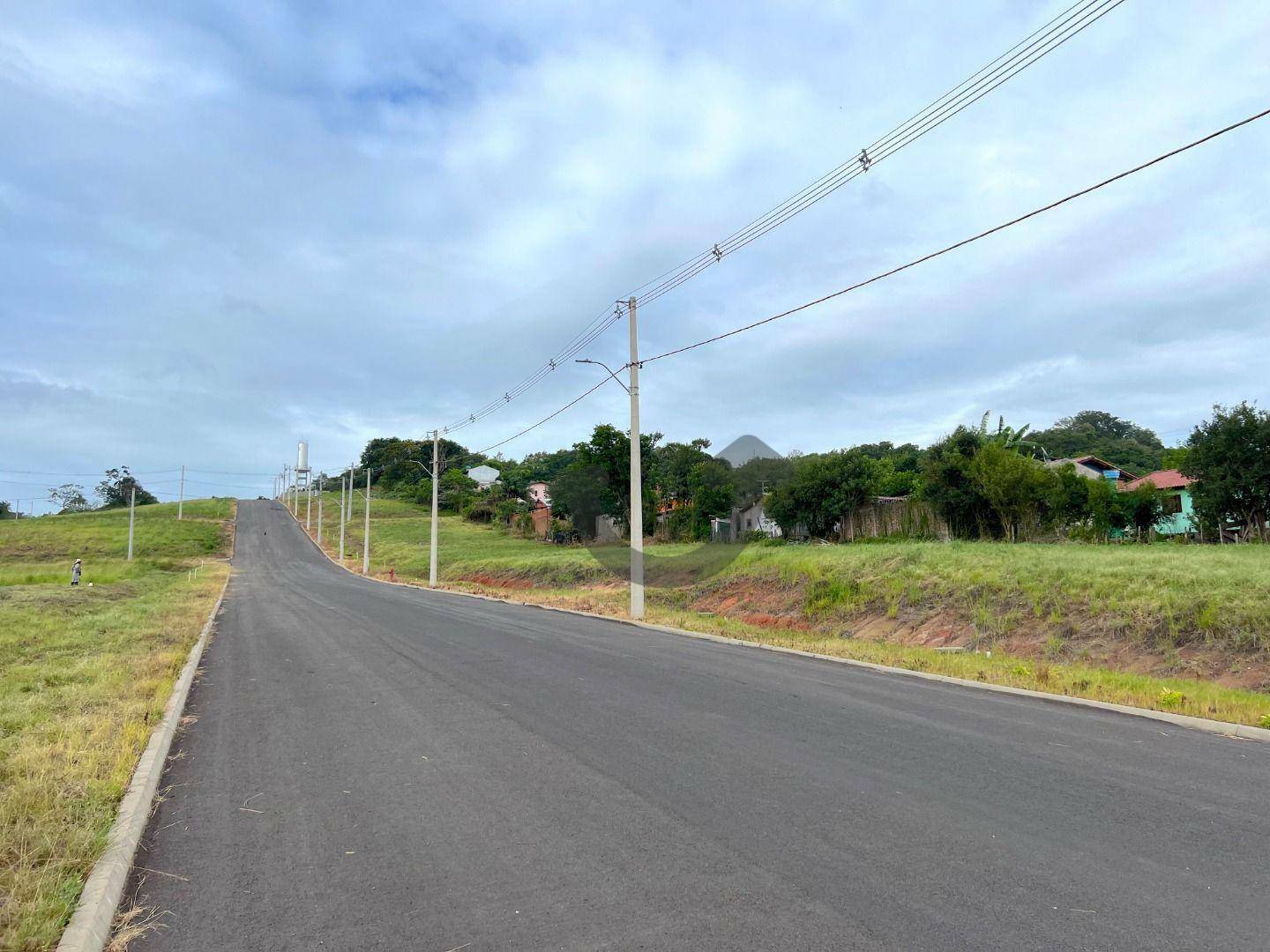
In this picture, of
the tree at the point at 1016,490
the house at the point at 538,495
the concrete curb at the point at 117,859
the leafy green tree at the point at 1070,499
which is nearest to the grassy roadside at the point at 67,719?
the concrete curb at the point at 117,859

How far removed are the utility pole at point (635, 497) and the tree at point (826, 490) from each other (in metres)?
18.5

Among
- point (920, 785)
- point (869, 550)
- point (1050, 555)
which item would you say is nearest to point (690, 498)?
point (869, 550)

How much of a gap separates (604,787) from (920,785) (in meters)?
2.30

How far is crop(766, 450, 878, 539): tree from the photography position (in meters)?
37.8

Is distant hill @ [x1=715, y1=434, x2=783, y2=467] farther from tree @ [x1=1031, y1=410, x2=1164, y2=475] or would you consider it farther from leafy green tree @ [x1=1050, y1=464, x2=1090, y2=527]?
tree @ [x1=1031, y1=410, x2=1164, y2=475]

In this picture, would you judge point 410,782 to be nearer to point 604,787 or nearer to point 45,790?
point 604,787

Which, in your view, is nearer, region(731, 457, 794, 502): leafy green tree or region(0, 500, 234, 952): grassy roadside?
region(0, 500, 234, 952): grassy roadside

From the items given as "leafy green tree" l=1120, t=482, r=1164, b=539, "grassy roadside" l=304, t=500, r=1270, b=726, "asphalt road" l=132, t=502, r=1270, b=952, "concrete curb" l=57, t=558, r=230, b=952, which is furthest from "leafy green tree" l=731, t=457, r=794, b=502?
"concrete curb" l=57, t=558, r=230, b=952

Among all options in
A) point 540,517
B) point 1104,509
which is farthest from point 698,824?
point 540,517

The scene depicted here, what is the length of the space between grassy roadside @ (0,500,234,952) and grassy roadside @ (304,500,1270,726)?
9931 mm

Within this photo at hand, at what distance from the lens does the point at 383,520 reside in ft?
292

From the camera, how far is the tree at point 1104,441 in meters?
81.2

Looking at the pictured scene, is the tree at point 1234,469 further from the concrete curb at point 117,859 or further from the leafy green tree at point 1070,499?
the concrete curb at point 117,859

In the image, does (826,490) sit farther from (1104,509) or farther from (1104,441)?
(1104,441)
